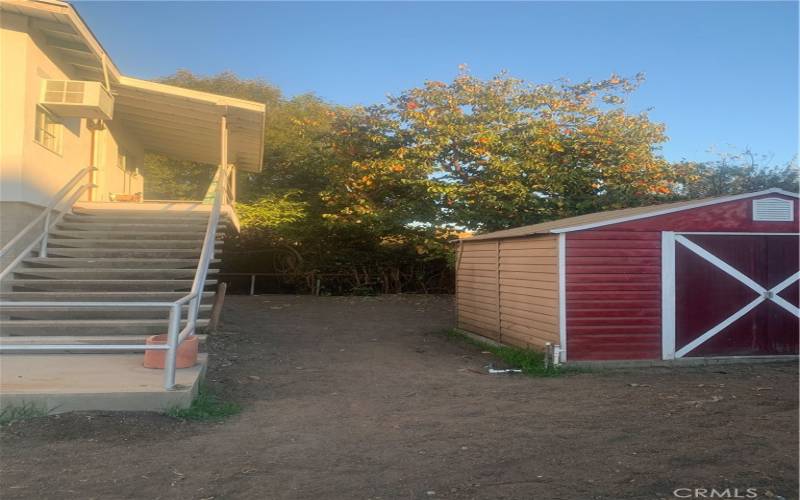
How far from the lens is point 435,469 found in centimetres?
464

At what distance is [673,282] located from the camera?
9492 millimetres

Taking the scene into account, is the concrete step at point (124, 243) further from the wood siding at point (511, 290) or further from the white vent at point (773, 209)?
the white vent at point (773, 209)

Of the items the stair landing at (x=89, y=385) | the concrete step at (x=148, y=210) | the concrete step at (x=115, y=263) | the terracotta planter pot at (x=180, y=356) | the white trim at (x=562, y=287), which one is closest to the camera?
the stair landing at (x=89, y=385)

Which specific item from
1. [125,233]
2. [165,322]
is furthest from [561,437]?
[125,233]

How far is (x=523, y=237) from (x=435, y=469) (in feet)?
20.6

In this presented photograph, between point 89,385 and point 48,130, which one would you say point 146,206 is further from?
point 89,385

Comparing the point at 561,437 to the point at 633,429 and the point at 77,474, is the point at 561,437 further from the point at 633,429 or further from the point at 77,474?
the point at 77,474

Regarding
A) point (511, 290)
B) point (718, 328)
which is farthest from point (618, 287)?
point (511, 290)

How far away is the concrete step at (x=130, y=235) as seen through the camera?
10.3 meters

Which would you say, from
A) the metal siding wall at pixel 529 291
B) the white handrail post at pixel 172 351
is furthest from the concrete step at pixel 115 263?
the metal siding wall at pixel 529 291

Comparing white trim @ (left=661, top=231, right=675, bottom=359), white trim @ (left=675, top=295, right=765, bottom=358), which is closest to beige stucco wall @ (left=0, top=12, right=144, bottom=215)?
white trim @ (left=661, top=231, right=675, bottom=359)

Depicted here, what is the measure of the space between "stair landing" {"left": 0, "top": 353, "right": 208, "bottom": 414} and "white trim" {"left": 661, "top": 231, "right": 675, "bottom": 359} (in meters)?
6.38

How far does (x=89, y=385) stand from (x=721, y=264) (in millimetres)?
8480

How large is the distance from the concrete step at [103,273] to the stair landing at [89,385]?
2.16m
